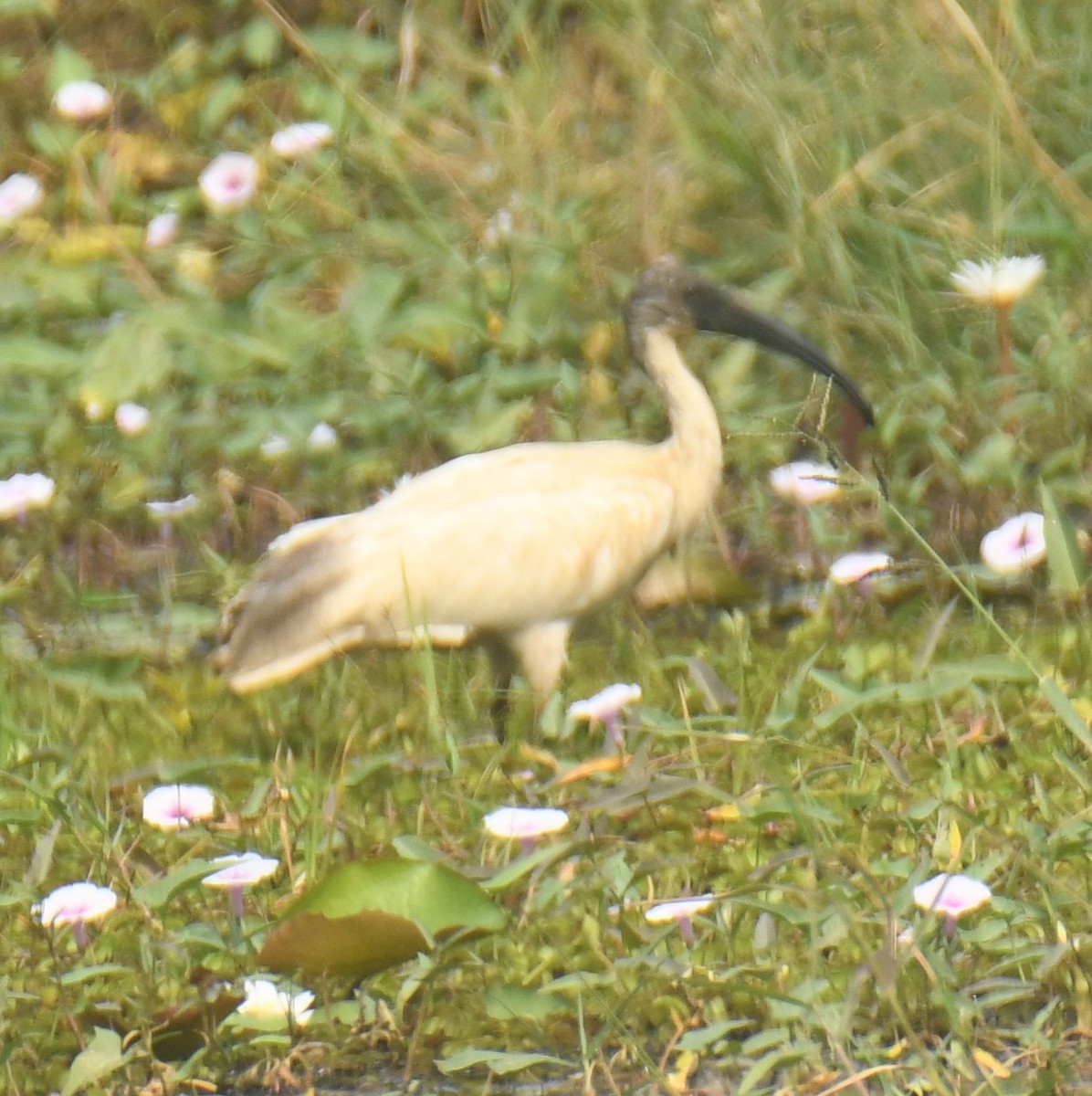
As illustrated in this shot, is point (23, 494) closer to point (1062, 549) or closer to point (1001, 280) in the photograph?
point (1001, 280)

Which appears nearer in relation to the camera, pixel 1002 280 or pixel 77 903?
pixel 77 903

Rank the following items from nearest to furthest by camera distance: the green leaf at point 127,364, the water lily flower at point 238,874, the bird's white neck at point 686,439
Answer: the water lily flower at point 238,874, the bird's white neck at point 686,439, the green leaf at point 127,364

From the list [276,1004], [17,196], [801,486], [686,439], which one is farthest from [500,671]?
[17,196]

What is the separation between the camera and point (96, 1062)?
218cm

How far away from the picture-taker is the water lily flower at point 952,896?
2207 millimetres

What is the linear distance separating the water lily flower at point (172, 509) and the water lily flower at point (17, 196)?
127 centimetres

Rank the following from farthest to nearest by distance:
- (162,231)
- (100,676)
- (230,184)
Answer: (162,231), (230,184), (100,676)

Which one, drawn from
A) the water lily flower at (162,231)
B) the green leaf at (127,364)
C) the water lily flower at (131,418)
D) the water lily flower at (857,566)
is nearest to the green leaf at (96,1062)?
the water lily flower at (857,566)

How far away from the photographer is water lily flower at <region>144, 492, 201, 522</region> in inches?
166

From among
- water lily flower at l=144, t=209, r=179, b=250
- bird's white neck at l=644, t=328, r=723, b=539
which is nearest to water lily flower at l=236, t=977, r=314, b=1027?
bird's white neck at l=644, t=328, r=723, b=539

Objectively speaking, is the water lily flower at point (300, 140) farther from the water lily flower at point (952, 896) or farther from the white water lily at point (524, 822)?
the water lily flower at point (952, 896)

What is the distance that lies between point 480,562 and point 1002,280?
113cm

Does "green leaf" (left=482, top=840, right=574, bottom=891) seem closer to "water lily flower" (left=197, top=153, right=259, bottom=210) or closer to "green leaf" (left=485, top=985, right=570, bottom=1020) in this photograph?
"green leaf" (left=485, top=985, right=570, bottom=1020)

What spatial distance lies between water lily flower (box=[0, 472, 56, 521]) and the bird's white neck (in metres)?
1.09
